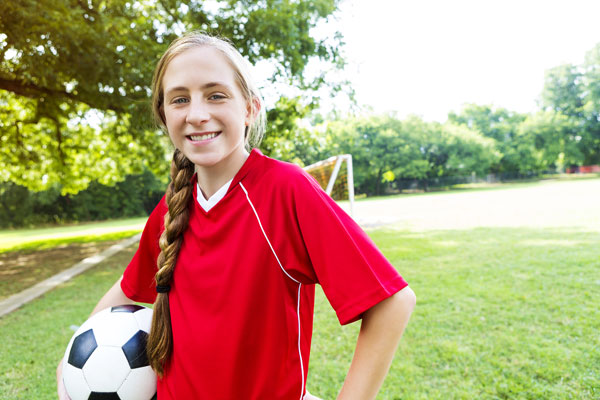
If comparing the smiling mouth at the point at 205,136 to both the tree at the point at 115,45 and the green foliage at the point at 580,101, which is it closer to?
the tree at the point at 115,45

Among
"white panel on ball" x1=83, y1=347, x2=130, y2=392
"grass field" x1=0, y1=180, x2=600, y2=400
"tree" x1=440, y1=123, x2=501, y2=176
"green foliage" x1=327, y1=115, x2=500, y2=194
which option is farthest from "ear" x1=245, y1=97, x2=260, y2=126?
"tree" x1=440, y1=123, x2=501, y2=176

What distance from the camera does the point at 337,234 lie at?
Answer: 1038 mm

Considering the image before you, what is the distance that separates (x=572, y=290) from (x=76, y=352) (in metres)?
5.93

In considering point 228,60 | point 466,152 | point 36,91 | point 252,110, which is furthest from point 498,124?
point 228,60

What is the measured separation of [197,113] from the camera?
1212 millimetres

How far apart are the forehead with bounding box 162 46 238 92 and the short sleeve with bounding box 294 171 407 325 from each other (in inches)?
17.8

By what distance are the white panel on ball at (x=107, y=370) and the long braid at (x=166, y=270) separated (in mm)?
189

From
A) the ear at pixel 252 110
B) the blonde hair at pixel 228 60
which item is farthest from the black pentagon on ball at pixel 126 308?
the ear at pixel 252 110

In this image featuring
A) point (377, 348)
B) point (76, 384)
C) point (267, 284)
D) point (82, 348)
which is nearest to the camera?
point (377, 348)

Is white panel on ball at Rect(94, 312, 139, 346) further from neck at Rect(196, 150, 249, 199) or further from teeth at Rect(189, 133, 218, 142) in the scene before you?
teeth at Rect(189, 133, 218, 142)

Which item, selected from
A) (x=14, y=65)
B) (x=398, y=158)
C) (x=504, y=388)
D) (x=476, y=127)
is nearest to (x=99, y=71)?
(x=14, y=65)

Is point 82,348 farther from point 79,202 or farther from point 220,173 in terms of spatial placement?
point 79,202

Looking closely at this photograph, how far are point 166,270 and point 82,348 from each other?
1.89 feet

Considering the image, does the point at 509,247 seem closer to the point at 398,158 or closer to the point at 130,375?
the point at 130,375
